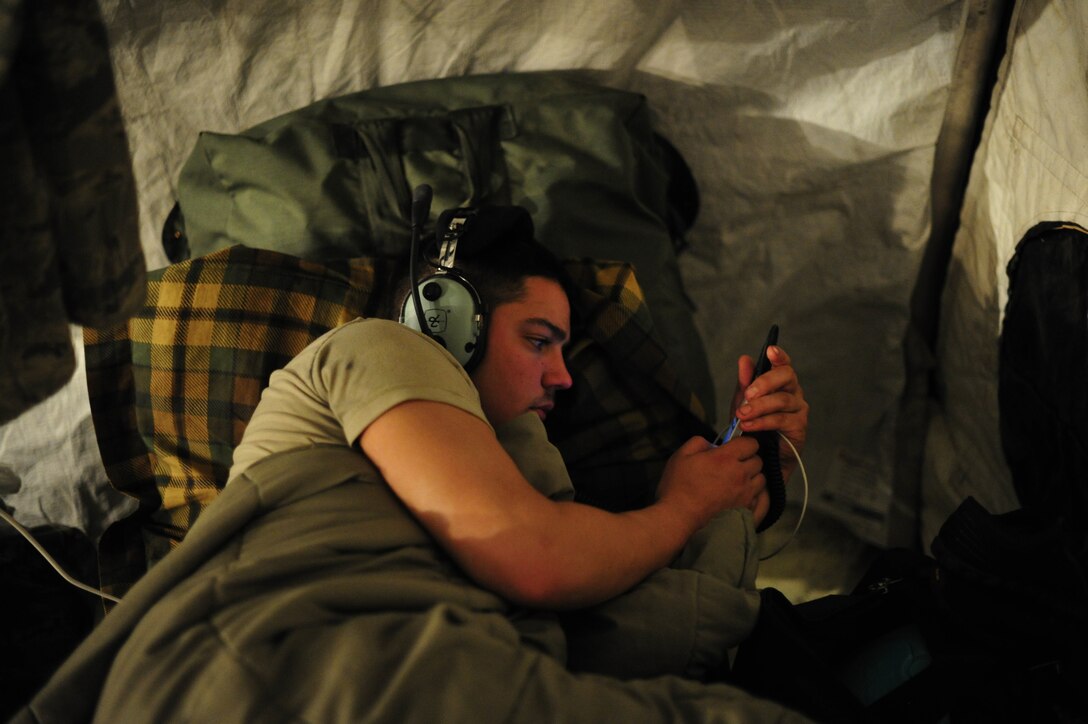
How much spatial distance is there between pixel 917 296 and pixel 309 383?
110cm

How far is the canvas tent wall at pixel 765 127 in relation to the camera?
1.30 metres

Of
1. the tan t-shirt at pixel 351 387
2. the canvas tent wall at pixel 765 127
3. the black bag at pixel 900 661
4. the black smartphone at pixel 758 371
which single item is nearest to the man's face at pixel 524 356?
the tan t-shirt at pixel 351 387

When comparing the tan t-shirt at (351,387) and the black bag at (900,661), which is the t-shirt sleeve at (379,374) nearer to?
the tan t-shirt at (351,387)

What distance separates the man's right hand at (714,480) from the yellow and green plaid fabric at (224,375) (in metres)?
0.12

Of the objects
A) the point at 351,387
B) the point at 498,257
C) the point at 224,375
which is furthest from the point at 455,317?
the point at 224,375

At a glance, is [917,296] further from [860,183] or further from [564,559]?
[564,559]

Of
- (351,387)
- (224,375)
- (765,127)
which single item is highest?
(765,127)

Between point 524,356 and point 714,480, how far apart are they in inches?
10.1

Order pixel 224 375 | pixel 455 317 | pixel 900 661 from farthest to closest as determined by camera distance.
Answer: pixel 224 375
pixel 455 317
pixel 900 661

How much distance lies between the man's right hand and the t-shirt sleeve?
0.27 m

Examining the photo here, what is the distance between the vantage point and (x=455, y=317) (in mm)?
998

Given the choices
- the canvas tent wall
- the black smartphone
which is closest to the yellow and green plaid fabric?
the black smartphone

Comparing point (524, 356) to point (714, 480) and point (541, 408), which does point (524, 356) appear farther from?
point (714, 480)

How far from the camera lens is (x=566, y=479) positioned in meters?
0.92
